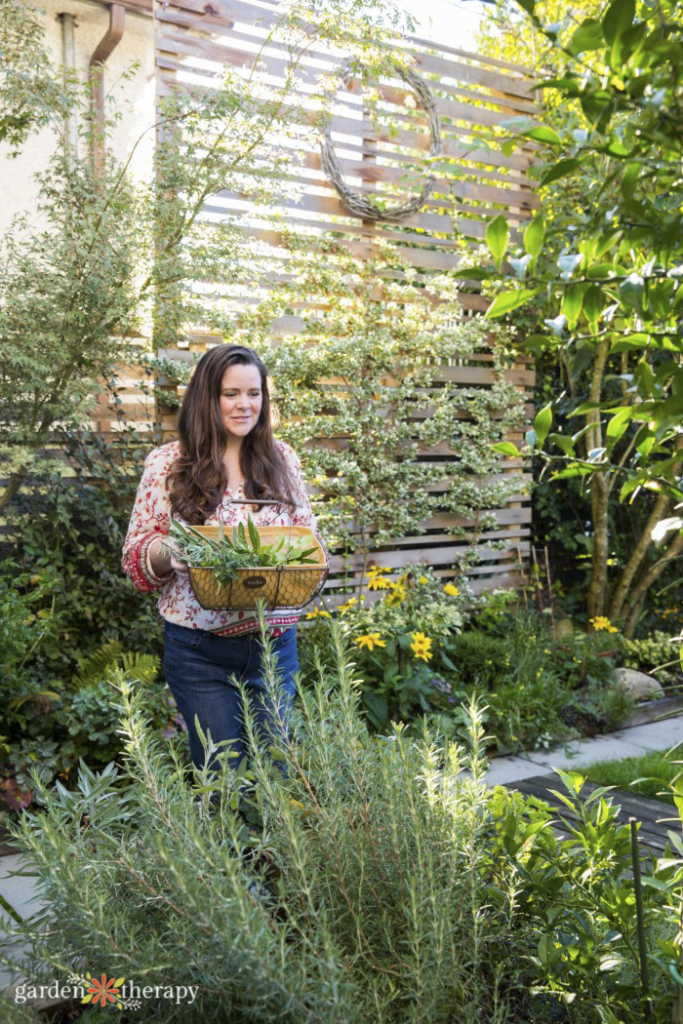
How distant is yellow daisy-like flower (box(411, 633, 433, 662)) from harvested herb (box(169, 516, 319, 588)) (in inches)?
75.0

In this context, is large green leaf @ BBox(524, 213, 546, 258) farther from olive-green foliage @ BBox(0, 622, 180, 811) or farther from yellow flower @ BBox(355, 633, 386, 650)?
yellow flower @ BBox(355, 633, 386, 650)

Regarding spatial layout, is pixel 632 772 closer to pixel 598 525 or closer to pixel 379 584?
pixel 379 584

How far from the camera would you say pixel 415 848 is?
1252mm

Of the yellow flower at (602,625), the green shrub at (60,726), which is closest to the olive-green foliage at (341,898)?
the green shrub at (60,726)

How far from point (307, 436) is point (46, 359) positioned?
1.43 m

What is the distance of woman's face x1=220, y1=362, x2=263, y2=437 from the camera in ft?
7.85

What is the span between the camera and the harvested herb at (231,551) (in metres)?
1.84

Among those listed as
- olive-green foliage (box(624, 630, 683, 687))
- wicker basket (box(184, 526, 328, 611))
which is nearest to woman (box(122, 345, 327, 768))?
wicker basket (box(184, 526, 328, 611))

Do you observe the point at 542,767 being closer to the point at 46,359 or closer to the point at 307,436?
the point at 307,436

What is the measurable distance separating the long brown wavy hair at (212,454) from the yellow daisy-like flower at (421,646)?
5.17 feet

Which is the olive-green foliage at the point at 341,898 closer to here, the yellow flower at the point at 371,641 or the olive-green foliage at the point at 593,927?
the olive-green foliage at the point at 593,927

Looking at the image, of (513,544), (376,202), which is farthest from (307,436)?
(513,544)

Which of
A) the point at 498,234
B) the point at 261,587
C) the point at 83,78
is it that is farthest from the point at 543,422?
the point at 83,78

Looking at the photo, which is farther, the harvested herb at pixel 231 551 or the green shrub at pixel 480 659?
the green shrub at pixel 480 659
